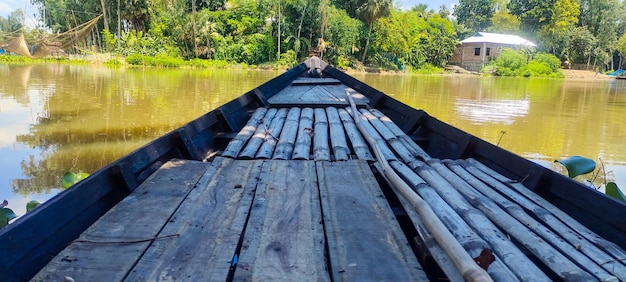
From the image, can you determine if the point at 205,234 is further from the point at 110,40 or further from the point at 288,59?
the point at 110,40

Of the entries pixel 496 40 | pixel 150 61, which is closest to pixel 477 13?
pixel 496 40

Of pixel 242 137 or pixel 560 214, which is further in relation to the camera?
pixel 242 137

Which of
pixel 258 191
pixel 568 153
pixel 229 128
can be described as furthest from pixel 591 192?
pixel 568 153

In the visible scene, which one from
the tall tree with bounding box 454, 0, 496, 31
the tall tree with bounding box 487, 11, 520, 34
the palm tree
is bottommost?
the palm tree

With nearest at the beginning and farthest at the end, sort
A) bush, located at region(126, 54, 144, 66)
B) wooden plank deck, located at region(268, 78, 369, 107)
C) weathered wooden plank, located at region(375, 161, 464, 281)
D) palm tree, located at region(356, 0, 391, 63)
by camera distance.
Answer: weathered wooden plank, located at region(375, 161, 464, 281) < wooden plank deck, located at region(268, 78, 369, 107) < bush, located at region(126, 54, 144, 66) < palm tree, located at region(356, 0, 391, 63)

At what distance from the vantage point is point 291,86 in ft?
22.5

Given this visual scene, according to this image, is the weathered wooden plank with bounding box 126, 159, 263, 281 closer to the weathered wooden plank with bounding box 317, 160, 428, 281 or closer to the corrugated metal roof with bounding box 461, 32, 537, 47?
the weathered wooden plank with bounding box 317, 160, 428, 281

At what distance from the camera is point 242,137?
3.16 m

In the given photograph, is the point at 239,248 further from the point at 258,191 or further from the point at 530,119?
the point at 530,119

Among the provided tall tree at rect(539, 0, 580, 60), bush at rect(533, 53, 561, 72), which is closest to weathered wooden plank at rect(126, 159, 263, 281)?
bush at rect(533, 53, 561, 72)

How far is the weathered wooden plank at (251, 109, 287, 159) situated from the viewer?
2.73 m

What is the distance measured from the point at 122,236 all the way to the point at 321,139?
1.84 m

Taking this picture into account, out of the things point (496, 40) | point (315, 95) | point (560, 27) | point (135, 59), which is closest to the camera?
point (315, 95)

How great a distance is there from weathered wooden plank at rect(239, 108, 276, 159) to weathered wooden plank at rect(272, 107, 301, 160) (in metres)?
0.13
